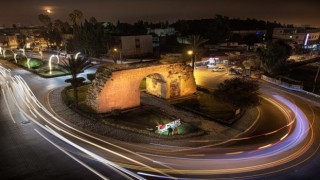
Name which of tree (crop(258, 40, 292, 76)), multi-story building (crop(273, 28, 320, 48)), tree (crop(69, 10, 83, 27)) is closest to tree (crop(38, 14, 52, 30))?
tree (crop(69, 10, 83, 27))

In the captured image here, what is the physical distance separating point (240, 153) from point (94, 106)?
1589 cm

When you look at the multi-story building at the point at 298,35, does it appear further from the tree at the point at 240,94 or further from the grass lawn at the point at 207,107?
the tree at the point at 240,94

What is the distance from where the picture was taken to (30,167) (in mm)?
15688

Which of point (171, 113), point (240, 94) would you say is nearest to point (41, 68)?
point (171, 113)

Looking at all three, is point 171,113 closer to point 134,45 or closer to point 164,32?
point 134,45

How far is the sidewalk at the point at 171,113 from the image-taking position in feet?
66.1

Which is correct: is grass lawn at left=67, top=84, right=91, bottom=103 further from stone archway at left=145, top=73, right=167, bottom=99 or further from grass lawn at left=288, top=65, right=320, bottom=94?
grass lawn at left=288, top=65, right=320, bottom=94

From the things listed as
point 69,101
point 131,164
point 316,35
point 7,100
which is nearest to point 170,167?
point 131,164

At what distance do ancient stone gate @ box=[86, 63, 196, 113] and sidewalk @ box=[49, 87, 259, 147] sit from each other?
2.42 metres

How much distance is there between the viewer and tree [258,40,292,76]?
4409cm

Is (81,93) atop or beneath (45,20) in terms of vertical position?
beneath

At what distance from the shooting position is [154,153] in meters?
17.9

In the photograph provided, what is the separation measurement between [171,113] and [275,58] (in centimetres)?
2864

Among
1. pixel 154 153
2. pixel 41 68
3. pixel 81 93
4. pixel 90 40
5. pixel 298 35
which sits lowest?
pixel 154 153
